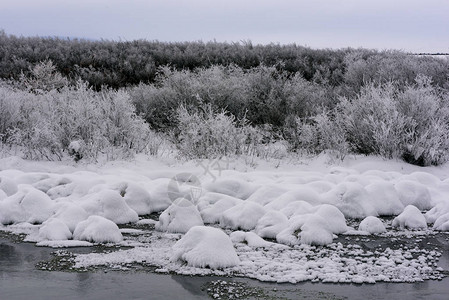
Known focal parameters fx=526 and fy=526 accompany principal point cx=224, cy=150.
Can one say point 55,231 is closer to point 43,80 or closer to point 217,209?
point 217,209

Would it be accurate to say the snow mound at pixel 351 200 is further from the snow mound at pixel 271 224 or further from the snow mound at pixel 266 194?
the snow mound at pixel 271 224

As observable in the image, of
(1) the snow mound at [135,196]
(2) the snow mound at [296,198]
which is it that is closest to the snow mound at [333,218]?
(2) the snow mound at [296,198]

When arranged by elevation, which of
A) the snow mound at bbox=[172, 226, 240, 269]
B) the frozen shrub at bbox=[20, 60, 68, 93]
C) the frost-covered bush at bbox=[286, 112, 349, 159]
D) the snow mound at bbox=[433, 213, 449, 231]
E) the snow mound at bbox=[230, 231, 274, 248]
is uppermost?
the frozen shrub at bbox=[20, 60, 68, 93]

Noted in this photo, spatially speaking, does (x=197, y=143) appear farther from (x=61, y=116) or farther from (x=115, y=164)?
(x=61, y=116)

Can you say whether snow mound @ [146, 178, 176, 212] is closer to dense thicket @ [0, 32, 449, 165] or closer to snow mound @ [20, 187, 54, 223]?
snow mound @ [20, 187, 54, 223]

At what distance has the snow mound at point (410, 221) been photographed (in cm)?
670

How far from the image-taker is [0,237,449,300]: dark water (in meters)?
4.38

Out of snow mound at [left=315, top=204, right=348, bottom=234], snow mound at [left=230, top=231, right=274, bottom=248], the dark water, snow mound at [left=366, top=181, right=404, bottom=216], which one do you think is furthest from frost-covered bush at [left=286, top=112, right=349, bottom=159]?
the dark water

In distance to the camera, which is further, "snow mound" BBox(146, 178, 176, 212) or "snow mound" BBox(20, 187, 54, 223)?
"snow mound" BBox(146, 178, 176, 212)

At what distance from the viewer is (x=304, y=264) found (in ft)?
16.7

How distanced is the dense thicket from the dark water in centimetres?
526

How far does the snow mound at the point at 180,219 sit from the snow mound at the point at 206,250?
107 centimetres

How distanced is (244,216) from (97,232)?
1.82 m

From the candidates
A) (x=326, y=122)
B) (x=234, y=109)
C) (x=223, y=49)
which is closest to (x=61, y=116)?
(x=234, y=109)
